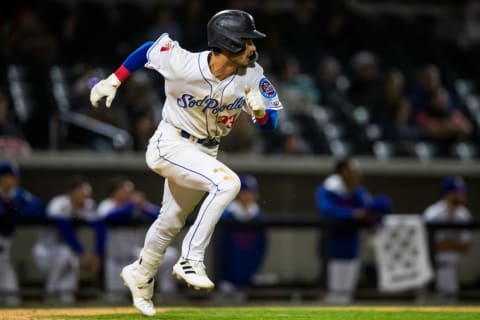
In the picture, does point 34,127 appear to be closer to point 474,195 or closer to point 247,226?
point 247,226

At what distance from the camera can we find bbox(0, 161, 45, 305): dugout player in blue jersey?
9664mm

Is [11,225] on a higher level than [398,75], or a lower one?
lower

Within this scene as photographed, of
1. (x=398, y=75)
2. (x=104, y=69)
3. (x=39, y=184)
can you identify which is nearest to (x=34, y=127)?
(x=39, y=184)

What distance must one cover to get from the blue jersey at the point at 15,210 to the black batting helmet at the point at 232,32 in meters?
4.26

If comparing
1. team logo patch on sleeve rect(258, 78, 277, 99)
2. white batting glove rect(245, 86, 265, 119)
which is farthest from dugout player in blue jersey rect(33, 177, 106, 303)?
white batting glove rect(245, 86, 265, 119)

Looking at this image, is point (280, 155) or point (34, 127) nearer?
point (34, 127)

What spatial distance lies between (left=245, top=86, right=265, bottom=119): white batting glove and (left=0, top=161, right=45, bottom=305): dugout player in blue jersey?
4.37 meters

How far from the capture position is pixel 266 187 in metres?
11.7

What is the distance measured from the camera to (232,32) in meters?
6.06

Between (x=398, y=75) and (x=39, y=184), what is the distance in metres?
5.17

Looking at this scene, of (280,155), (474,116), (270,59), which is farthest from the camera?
(474,116)

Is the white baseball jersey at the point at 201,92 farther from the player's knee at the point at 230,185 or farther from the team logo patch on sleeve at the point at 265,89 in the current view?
the player's knee at the point at 230,185

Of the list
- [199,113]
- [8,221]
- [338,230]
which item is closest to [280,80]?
[338,230]

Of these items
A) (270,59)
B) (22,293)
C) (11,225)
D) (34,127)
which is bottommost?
(22,293)
